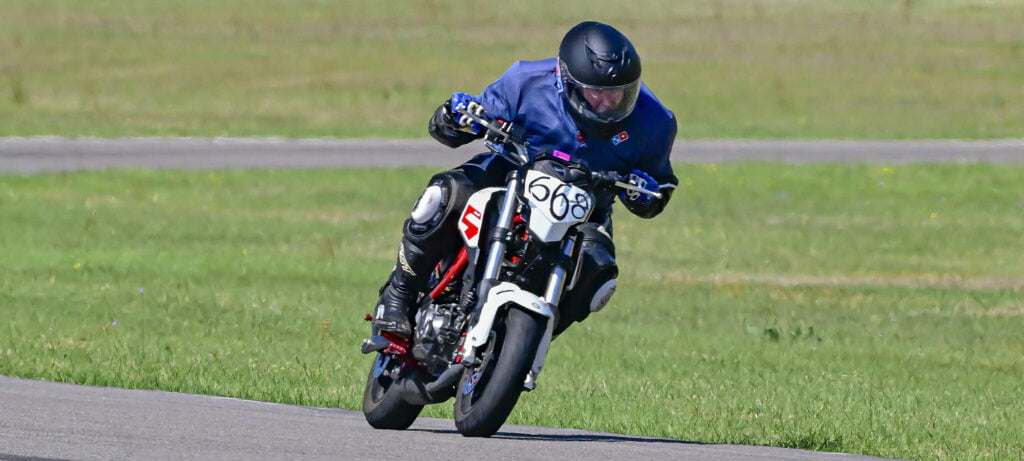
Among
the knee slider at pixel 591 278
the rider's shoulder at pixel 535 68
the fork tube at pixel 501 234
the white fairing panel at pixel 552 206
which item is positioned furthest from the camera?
the rider's shoulder at pixel 535 68

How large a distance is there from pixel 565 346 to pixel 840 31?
131ft

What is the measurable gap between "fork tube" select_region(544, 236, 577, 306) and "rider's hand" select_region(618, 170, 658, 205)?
39cm

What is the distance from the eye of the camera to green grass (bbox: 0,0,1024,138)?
37.4 m

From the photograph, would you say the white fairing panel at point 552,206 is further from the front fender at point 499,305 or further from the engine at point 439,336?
the engine at point 439,336

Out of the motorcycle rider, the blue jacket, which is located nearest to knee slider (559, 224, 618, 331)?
the motorcycle rider

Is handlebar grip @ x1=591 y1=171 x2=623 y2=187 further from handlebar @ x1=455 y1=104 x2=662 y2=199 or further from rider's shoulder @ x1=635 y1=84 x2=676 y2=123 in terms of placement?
rider's shoulder @ x1=635 y1=84 x2=676 y2=123

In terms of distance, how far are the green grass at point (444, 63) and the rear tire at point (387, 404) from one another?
2513 cm

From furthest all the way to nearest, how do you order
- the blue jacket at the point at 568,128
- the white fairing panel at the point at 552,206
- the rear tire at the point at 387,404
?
the rear tire at the point at 387,404 → the blue jacket at the point at 568,128 → the white fairing panel at the point at 552,206

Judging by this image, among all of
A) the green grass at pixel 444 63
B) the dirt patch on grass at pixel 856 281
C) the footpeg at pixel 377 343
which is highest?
the footpeg at pixel 377 343

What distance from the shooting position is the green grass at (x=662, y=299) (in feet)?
35.4

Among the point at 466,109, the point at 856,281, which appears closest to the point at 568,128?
the point at 466,109

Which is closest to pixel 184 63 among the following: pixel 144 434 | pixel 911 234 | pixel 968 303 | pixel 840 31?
pixel 840 31

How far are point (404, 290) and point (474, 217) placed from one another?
68 centimetres

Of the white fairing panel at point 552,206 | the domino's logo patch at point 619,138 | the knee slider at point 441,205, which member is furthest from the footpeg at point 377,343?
the domino's logo patch at point 619,138
